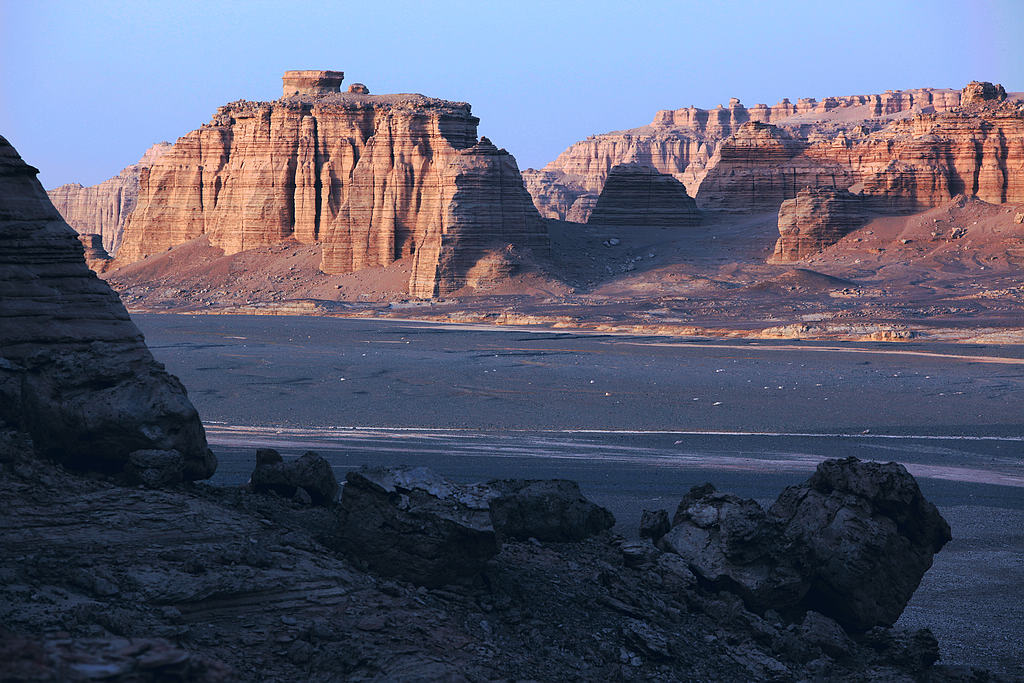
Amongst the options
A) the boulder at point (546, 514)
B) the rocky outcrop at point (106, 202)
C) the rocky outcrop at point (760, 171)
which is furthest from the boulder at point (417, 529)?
the rocky outcrop at point (106, 202)

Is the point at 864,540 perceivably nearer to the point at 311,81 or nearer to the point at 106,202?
the point at 311,81

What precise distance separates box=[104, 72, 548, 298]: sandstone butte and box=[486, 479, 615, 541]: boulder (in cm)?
5562

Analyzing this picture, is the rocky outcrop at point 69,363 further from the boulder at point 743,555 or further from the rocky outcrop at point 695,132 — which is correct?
the rocky outcrop at point 695,132

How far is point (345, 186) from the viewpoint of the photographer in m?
78.9

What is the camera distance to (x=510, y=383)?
28.2 m

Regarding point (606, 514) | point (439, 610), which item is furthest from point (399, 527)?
point (606, 514)

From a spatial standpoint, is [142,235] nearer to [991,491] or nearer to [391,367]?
[391,367]

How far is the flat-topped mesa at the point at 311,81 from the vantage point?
3477 inches

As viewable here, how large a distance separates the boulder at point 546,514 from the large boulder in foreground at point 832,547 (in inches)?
24.2

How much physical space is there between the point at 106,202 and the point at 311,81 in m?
94.6

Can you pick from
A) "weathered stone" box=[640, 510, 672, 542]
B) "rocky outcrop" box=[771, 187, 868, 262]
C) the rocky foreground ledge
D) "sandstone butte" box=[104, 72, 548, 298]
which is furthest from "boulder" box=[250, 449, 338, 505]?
"rocky outcrop" box=[771, 187, 868, 262]

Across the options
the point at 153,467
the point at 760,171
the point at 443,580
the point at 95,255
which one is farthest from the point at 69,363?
the point at 95,255

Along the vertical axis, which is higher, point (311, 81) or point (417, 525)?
point (311, 81)

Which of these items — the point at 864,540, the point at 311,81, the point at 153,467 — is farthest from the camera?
the point at 311,81
